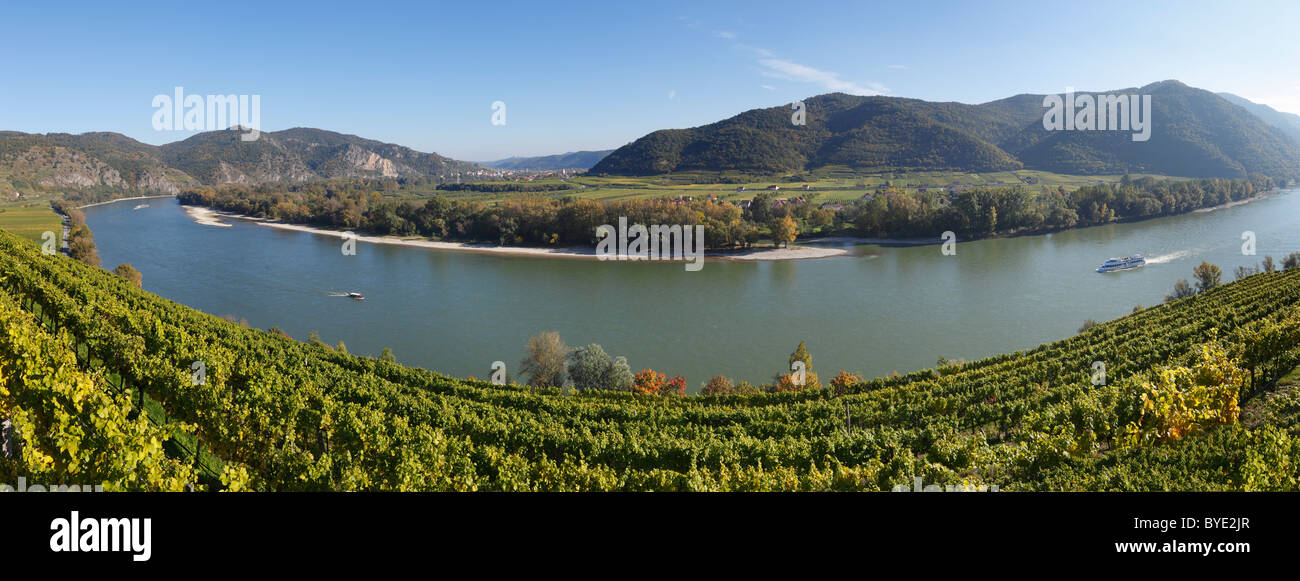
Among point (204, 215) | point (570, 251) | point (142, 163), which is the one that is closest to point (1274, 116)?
point (570, 251)

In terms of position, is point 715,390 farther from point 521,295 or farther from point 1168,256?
point 1168,256

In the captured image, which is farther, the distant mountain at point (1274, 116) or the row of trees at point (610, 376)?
the distant mountain at point (1274, 116)

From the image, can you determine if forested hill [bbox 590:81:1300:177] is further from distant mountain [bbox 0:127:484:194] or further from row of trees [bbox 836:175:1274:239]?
distant mountain [bbox 0:127:484:194]

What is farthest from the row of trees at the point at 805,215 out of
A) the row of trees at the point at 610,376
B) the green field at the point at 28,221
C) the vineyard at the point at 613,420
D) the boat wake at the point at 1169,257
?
the vineyard at the point at 613,420

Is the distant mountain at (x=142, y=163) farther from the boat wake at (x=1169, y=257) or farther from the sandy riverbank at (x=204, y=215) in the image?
the boat wake at (x=1169, y=257)

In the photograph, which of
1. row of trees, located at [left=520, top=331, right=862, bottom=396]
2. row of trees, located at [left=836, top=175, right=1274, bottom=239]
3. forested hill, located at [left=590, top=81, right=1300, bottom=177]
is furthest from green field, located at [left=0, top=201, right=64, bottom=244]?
forested hill, located at [left=590, top=81, right=1300, bottom=177]

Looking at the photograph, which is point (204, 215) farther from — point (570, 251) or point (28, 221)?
point (570, 251)
